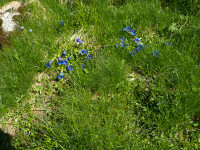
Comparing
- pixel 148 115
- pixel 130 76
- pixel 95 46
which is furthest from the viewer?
pixel 95 46

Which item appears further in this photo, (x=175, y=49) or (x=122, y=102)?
(x=175, y=49)

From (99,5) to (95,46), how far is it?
2.98 ft

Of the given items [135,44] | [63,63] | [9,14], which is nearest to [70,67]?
[63,63]

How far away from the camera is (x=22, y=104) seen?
3.20m

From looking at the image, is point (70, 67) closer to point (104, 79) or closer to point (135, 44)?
point (104, 79)

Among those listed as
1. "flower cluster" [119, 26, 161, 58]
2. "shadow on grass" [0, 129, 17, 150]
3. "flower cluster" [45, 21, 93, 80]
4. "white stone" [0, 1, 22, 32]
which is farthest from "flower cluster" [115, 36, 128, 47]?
"white stone" [0, 1, 22, 32]

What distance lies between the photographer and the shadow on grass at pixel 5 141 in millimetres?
2883

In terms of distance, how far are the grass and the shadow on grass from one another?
72 mm

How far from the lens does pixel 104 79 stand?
9.70 ft

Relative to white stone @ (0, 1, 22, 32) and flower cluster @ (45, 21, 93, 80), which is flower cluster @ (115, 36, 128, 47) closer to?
flower cluster @ (45, 21, 93, 80)

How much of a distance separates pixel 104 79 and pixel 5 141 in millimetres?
1628

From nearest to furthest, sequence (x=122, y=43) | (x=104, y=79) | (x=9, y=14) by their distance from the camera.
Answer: (x=104, y=79)
(x=122, y=43)
(x=9, y=14)

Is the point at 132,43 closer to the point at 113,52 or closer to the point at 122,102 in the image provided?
the point at 113,52

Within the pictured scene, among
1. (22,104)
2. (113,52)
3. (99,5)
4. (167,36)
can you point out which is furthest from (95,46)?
(22,104)
